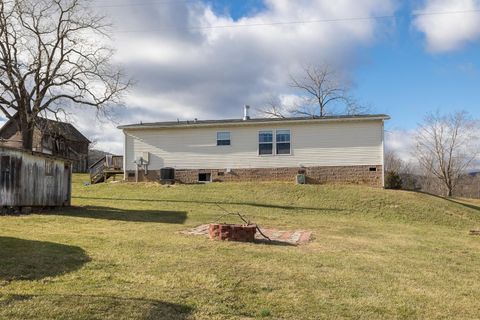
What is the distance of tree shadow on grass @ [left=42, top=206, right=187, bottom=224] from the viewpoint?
45.1 feet

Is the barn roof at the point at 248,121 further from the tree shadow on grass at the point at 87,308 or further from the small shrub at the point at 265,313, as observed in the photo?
the tree shadow on grass at the point at 87,308

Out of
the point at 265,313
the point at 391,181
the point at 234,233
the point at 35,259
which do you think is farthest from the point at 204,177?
the point at 265,313

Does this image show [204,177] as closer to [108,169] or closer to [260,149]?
[260,149]

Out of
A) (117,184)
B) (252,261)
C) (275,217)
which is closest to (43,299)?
(252,261)

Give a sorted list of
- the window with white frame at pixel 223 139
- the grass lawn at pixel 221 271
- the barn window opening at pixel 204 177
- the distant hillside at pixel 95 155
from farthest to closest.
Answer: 1. the distant hillside at pixel 95 155
2. the barn window opening at pixel 204 177
3. the window with white frame at pixel 223 139
4. the grass lawn at pixel 221 271

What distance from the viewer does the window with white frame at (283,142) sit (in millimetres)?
24516

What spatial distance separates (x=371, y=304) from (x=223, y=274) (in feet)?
6.75

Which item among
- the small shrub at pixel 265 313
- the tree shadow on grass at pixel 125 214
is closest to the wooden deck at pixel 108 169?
the tree shadow on grass at pixel 125 214

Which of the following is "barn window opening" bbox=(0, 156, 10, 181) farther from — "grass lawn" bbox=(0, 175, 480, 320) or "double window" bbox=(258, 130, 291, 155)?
"double window" bbox=(258, 130, 291, 155)

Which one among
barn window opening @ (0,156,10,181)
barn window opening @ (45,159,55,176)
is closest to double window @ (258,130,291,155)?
barn window opening @ (45,159,55,176)

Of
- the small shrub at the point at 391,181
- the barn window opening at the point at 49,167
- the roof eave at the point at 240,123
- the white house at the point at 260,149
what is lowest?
the small shrub at the point at 391,181

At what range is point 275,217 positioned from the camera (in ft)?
52.4

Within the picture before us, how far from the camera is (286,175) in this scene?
2442 cm

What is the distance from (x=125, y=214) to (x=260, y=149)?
11.0m
